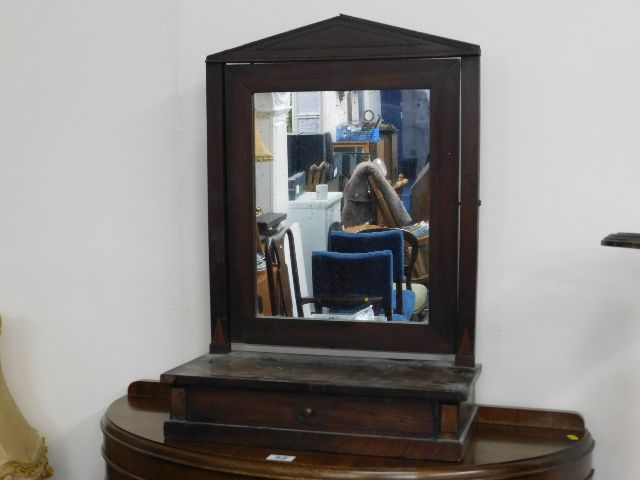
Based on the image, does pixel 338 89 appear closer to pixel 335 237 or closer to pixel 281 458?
pixel 335 237

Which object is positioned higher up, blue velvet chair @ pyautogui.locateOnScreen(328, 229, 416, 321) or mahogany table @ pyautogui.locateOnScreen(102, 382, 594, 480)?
blue velvet chair @ pyautogui.locateOnScreen(328, 229, 416, 321)

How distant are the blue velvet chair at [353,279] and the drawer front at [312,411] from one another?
0.30m

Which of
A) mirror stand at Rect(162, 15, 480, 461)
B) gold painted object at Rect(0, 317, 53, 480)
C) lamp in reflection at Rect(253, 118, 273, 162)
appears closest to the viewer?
mirror stand at Rect(162, 15, 480, 461)

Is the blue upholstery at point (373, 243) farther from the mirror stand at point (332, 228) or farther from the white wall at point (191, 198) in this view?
the white wall at point (191, 198)

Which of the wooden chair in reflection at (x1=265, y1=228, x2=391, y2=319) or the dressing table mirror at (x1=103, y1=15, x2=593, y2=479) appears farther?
the wooden chair in reflection at (x1=265, y1=228, x2=391, y2=319)

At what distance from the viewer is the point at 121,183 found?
2.63m

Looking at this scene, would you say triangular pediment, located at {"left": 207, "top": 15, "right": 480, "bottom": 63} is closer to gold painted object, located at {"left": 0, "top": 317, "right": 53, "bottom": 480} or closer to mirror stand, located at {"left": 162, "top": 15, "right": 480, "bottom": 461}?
mirror stand, located at {"left": 162, "top": 15, "right": 480, "bottom": 461}

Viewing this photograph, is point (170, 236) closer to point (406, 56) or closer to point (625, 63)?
point (406, 56)

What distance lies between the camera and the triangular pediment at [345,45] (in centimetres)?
226

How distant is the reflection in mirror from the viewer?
7.53 feet

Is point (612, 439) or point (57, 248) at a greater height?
point (57, 248)

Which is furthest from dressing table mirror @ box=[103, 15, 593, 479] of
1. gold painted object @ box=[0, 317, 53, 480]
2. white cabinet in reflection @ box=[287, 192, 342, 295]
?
gold painted object @ box=[0, 317, 53, 480]

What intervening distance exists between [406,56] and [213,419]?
0.92 m

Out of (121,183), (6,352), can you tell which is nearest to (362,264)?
(121,183)
